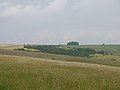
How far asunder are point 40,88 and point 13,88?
2.85 ft

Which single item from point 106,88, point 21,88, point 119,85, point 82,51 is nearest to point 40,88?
point 21,88

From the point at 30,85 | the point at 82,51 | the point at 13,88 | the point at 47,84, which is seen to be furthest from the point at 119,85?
the point at 82,51

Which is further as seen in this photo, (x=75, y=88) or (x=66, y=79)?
(x=66, y=79)

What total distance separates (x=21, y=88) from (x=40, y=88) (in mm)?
620

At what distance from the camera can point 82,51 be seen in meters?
110

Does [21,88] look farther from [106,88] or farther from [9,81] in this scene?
[106,88]

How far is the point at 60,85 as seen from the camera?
1130 cm

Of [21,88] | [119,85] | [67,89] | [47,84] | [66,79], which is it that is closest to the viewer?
[21,88]

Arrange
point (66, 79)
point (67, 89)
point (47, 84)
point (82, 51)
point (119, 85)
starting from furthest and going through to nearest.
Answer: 1. point (82, 51)
2. point (66, 79)
3. point (119, 85)
4. point (47, 84)
5. point (67, 89)

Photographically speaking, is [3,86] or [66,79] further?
[66,79]

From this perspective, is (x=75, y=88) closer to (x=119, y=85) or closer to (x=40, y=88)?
(x=40, y=88)

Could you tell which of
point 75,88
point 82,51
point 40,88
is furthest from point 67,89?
point 82,51

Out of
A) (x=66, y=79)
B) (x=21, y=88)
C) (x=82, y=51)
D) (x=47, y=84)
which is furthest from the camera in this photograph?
(x=82, y=51)

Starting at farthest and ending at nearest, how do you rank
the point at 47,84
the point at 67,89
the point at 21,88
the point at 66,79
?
the point at 66,79, the point at 47,84, the point at 67,89, the point at 21,88
